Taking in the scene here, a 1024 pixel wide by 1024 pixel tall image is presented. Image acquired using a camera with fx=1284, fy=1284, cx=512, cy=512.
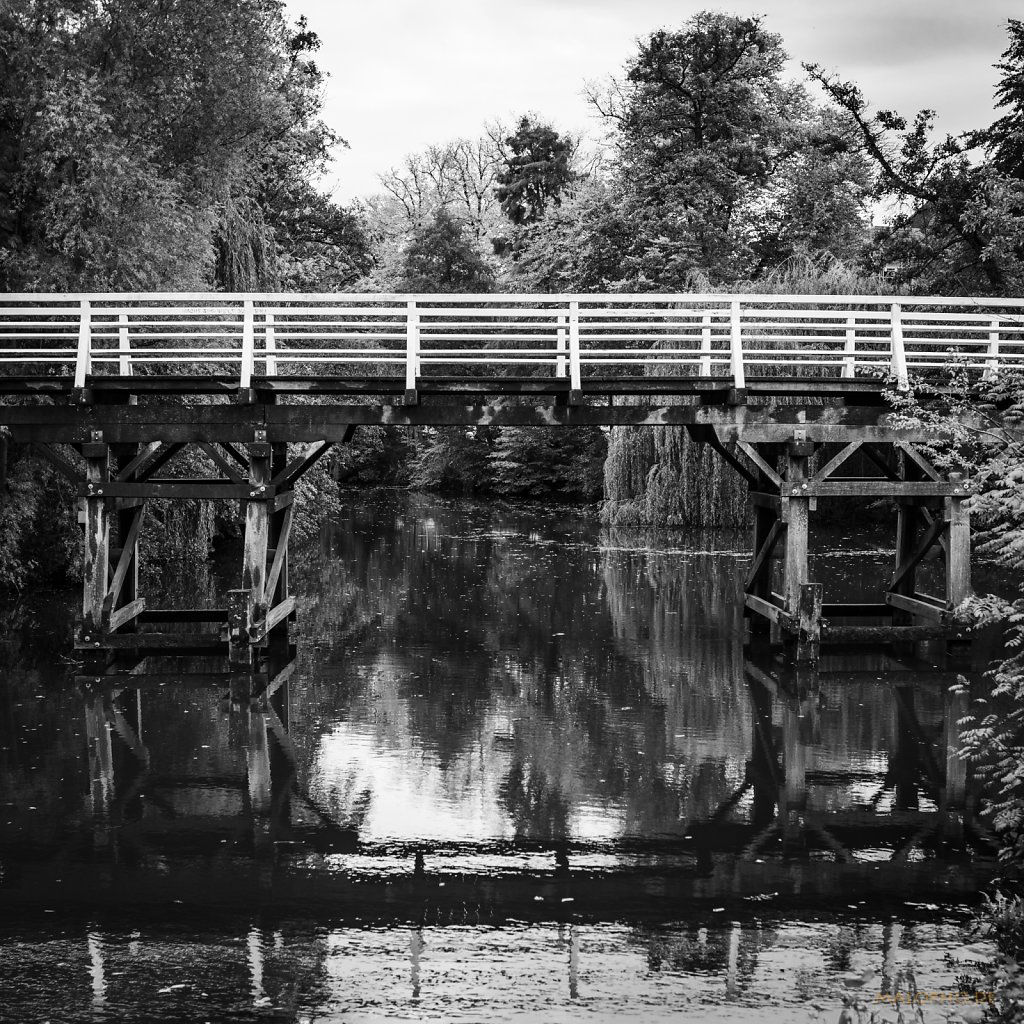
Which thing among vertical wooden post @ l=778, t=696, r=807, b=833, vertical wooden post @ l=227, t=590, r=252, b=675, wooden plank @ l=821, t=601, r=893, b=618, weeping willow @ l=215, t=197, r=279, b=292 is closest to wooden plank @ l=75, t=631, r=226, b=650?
vertical wooden post @ l=227, t=590, r=252, b=675

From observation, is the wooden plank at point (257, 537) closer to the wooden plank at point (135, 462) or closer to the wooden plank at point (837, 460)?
the wooden plank at point (135, 462)

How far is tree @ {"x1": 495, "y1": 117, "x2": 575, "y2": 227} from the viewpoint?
5628cm

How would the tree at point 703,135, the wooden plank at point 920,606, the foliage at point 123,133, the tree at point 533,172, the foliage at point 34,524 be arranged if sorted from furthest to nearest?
1. the tree at point 533,172
2. the tree at point 703,135
3. the foliage at point 34,524
4. the foliage at point 123,133
5. the wooden plank at point 920,606

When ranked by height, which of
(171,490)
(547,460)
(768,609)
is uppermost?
(547,460)

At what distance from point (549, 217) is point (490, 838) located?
4033 centimetres

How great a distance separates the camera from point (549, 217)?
48.0 m

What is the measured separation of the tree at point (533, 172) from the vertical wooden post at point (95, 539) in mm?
41252

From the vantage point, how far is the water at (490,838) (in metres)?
7.34

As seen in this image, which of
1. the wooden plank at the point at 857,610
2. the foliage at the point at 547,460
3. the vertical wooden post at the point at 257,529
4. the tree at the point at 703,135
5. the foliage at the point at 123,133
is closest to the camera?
the vertical wooden post at the point at 257,529

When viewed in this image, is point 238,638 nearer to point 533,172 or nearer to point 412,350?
point 412,350

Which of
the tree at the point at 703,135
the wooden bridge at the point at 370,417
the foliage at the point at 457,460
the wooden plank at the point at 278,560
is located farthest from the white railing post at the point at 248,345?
the foliage at the point at 457,460

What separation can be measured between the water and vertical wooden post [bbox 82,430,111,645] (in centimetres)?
86

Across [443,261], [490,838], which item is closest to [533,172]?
[443,261]

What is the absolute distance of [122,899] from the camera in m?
8.62
